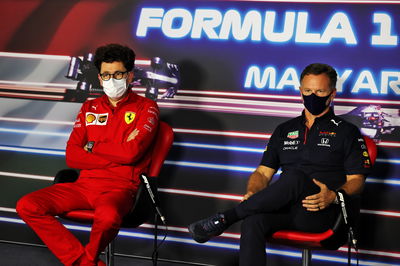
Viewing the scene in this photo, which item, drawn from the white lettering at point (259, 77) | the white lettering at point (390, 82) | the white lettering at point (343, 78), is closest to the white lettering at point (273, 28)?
the white lettering at point (259, 77)

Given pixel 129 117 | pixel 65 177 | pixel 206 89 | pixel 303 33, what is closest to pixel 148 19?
pixel 206 89

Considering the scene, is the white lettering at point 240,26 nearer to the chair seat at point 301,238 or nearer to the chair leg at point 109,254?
the chair seat at point 301,238

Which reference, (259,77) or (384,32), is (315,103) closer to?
(259,77)

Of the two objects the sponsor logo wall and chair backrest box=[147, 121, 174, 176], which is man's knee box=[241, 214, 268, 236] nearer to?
chair backrest box=[147, 121, 174, 176]

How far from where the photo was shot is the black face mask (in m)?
3.21

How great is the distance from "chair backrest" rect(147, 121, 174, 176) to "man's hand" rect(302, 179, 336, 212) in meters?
1.01

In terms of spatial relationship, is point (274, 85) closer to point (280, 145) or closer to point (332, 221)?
point (280, 145)

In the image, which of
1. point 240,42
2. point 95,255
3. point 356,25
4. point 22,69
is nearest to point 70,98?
point 22,69

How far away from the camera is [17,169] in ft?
14.8

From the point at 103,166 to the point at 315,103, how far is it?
1.37m

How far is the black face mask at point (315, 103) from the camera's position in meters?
3.21

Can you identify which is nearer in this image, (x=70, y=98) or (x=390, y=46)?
(x=390, y=46)

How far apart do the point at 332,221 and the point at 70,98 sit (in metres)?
2.44

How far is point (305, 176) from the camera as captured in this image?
293 centimetres
